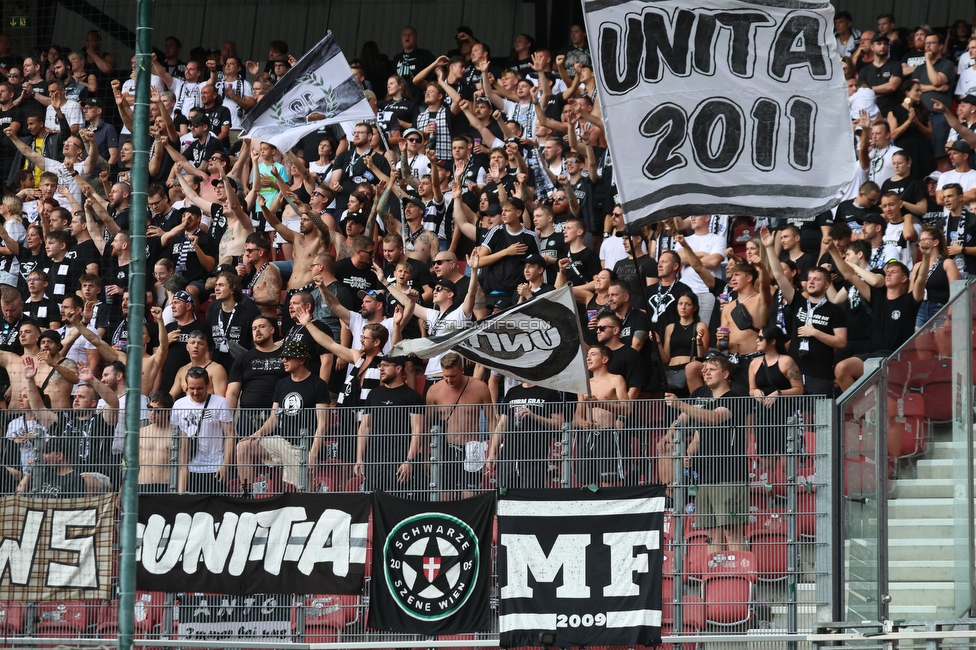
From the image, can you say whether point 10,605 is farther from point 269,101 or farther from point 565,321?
point 269,101

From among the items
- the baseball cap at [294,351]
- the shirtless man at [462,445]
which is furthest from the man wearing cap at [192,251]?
the shirtless man at [462,445]

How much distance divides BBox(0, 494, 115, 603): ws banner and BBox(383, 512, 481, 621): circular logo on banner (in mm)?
2127

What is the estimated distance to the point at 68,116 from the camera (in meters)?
20.7

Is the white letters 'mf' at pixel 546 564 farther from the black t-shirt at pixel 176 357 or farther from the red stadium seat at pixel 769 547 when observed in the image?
the black t-shirt at pixel 176 357

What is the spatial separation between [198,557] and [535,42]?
14.6 m

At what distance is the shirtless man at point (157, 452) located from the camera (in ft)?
35.1

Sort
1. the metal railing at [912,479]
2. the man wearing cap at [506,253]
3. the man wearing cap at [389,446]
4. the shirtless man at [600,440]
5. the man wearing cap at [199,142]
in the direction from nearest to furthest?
1. the metal railing at [912,479]
2. the shirtless man at [600,440]
3. the man wearing cap at [389,446]
4. the man wearing cap at [506,253]
5. the man wearing cap at [199,142]

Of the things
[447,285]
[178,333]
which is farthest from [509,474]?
[178,333]

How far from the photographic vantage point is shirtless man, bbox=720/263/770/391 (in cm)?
1294

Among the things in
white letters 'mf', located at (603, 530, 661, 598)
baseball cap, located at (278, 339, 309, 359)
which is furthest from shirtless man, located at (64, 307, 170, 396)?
white letters 'mf', located at (603, 530, 661, 598)

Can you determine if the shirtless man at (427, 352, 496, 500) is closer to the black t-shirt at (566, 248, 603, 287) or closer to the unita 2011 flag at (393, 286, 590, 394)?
the unita 2011 flag at (393, 286, 590, 394)

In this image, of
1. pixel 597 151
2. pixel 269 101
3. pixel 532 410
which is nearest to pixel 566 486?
pixel 532 410

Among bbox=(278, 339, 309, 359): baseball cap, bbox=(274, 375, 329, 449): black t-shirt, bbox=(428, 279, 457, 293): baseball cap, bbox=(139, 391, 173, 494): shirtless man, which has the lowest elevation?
bbox=(139, 391, 173, 494): shirtless man

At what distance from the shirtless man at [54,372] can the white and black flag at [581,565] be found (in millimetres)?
5620
